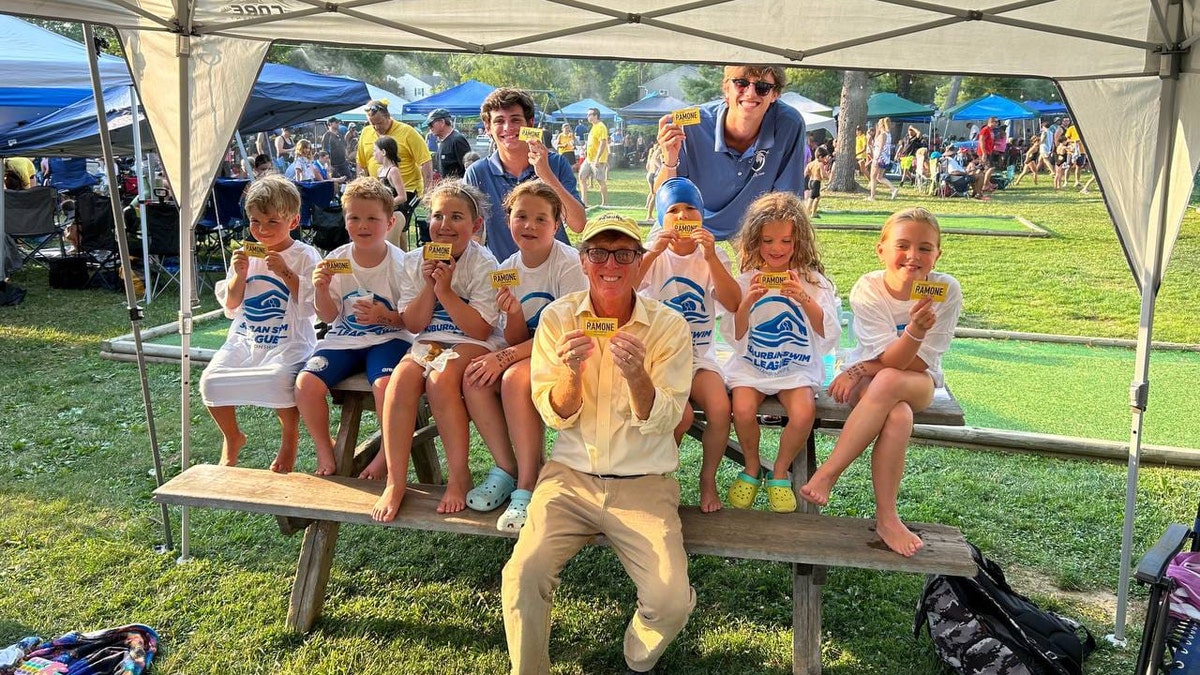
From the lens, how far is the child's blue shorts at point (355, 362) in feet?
11.4

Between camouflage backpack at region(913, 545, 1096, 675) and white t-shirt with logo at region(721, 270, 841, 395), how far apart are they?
0.95 meters

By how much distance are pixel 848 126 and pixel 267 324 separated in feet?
62.4

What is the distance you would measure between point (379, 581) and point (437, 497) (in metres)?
0.67

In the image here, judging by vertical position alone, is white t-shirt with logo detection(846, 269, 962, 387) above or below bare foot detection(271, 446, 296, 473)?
above

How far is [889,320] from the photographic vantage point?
3215 mm

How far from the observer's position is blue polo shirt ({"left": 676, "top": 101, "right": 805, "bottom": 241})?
3.83 meters

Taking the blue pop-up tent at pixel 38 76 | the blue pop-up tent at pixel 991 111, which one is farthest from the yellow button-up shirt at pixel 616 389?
the blue pop-up tent at pixel 991 111

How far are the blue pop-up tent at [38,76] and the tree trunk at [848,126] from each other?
16150 mm

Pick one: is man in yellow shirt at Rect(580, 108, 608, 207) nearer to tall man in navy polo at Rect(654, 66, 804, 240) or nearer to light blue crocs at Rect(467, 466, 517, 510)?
tall man in navy polo at Rect(654, 66, 804, 240)

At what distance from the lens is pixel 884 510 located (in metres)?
2.89

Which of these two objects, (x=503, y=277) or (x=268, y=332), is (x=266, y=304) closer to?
(x=268, y=332)

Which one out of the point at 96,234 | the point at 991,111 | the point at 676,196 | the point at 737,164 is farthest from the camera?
the point at 991,111

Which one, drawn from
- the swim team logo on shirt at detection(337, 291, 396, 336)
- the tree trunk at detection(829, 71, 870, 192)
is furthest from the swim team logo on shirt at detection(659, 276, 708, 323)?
the tree trunk at detection(829, 71, 870, 192)

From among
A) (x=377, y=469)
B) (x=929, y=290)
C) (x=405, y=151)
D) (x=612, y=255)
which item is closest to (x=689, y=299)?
(x=612, y=255)
